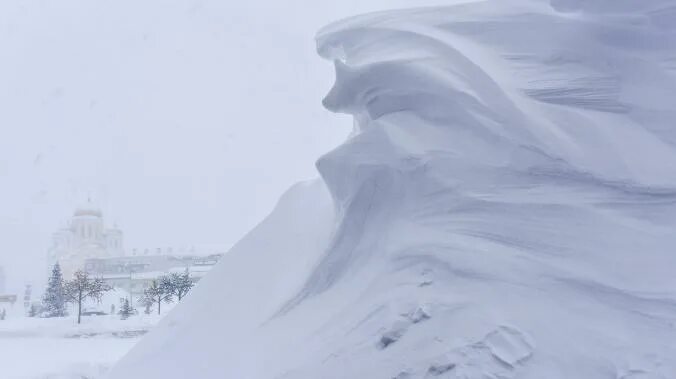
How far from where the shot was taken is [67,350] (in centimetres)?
1555

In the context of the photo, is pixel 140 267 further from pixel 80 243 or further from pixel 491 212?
pixel 491 212

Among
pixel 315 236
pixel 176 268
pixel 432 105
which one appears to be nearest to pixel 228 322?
pixel 315 236

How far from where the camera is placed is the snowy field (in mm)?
10094

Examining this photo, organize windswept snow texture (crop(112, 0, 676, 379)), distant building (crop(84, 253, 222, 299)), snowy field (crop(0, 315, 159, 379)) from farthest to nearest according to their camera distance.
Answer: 1. distant building (crop(84, 253, 222, 299))
2. snowy field (crop(0, 315, 159, 379))
3. windswept snow texture (crop(112, 0, 676, 379))

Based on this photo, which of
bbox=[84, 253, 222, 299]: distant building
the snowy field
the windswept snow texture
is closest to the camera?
the windswept snow texture

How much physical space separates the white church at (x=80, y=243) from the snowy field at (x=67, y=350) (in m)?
39.0

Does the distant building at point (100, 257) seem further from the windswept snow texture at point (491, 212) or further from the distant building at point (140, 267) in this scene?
the windswept snow texture at point (491, 212)

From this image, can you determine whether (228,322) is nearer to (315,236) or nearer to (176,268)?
(315,236)

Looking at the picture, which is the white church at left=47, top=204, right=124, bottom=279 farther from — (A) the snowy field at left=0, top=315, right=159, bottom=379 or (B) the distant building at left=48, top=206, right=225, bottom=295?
(A) the snowy field at left=0, top=315, right=159, bottom=379

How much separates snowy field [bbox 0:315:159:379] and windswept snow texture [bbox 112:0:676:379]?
5405 millimetres

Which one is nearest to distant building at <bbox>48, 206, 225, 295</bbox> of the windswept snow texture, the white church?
the white church

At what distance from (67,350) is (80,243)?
5566 centimetres

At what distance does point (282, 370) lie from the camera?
4141 mm

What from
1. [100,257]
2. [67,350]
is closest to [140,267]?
[100,257]
